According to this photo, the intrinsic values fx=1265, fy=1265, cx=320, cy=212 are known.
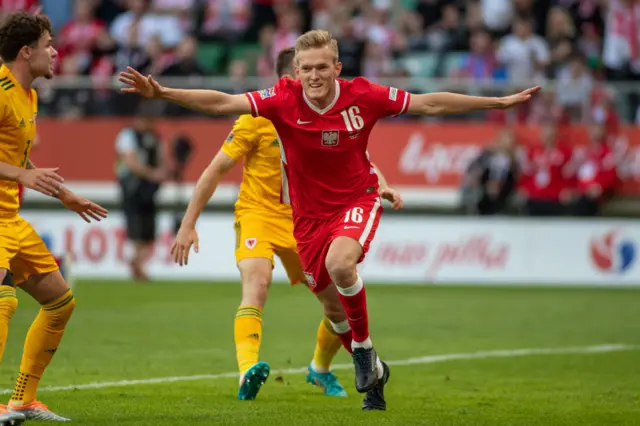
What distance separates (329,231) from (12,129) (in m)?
2.17


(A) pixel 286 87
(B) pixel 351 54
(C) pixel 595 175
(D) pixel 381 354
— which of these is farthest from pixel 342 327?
(B) pixel 351 54

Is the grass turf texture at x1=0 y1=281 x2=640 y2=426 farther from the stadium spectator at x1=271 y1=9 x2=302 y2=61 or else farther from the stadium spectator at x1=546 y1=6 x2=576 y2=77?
the stadium spectator at x1=271 y1=9 x2=302 y2=61

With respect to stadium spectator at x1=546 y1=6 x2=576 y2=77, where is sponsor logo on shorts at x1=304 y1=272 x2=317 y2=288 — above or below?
below

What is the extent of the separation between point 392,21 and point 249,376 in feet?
53.9

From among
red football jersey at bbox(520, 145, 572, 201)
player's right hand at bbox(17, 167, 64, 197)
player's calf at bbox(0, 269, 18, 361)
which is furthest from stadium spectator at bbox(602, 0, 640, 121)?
player's right hand at bbox(17, 167, 64, 197)

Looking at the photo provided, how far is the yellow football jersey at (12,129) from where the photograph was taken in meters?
7.62

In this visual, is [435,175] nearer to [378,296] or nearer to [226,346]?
[378,296]

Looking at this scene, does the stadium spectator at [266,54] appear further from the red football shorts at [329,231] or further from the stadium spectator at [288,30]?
the red football shorts at [329,231]

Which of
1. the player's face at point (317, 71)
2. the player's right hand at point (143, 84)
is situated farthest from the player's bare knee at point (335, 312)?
the player's right hand at point (143, 84)

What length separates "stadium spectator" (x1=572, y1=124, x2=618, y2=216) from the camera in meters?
21.0

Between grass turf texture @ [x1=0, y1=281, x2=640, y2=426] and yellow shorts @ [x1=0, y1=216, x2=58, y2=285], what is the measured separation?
95cm

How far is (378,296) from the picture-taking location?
1903cm

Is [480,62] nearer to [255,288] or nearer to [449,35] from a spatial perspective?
[449,35]

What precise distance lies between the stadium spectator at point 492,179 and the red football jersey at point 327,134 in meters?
12.9
